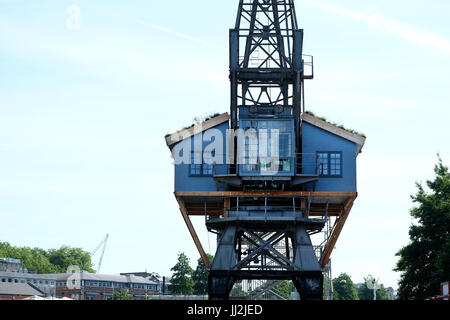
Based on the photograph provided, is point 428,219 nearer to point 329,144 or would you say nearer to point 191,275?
point 329,144

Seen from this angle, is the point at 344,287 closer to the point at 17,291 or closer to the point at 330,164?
the point at 17,291

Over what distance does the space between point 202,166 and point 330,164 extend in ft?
27.0

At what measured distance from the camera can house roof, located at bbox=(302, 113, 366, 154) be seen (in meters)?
47.7

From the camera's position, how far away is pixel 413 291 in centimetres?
5984

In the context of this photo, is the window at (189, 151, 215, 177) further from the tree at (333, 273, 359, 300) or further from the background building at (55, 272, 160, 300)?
the background building at (55, 272, 160, 300)

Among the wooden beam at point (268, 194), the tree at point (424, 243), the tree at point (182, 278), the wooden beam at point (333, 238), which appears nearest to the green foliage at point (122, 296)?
the tree at point (182, 278)

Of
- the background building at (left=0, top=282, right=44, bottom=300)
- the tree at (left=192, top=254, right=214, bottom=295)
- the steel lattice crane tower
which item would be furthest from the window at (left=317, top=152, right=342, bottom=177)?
the background building at (left=0, top=282, right=44, bottom=300)

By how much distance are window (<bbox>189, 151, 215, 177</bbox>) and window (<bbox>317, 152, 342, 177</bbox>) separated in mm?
6988

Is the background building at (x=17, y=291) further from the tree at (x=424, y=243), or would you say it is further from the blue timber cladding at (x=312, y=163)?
the blue timber cladding at (x=312, y=163)

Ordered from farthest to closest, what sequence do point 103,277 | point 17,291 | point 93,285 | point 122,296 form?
1. point 103,277
2. point 93,285
3. point 122,296
4. point 17,291

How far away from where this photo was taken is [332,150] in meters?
47.8

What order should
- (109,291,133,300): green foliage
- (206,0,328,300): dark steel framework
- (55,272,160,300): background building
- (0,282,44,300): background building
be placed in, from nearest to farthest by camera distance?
(206,0,328,300): dark steel framework < (109,291,133,300): green foliage < (0,282,44,300): background building < (55,272,160,300): background building

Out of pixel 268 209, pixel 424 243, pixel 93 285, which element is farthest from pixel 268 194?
pixel 93 285
